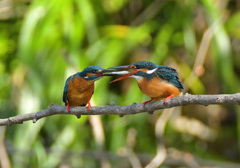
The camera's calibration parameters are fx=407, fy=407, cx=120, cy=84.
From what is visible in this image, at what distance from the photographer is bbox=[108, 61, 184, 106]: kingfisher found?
1800 mm

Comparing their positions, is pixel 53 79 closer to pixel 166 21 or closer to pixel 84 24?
pixel 84 24

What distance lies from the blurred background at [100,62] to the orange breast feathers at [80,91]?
938mm

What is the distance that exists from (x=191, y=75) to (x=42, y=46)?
52.0 inches

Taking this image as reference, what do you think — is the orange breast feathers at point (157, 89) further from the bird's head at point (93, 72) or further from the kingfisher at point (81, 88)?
the kingfisher at point (81, 88)

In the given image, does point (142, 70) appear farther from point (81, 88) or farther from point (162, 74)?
point (81, 88)

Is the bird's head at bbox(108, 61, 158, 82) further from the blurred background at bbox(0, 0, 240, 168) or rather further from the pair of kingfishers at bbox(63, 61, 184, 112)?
the blurred background at bbox(0, 0, 240, 168)

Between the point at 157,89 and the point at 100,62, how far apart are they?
178 cm

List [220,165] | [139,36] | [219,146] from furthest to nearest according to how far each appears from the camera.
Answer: [219,146] < [139,36] < [220,165]

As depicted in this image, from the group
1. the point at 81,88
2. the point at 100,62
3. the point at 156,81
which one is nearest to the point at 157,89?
the point at 156,81

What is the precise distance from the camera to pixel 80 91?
7.48ft

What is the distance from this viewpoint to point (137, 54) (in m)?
3.79

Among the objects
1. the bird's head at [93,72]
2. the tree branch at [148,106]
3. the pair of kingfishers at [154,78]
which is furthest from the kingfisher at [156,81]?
the bird's head at [93,72]

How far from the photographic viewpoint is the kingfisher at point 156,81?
1800 mm

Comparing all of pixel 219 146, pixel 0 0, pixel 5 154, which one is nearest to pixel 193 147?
pixel 219 146
